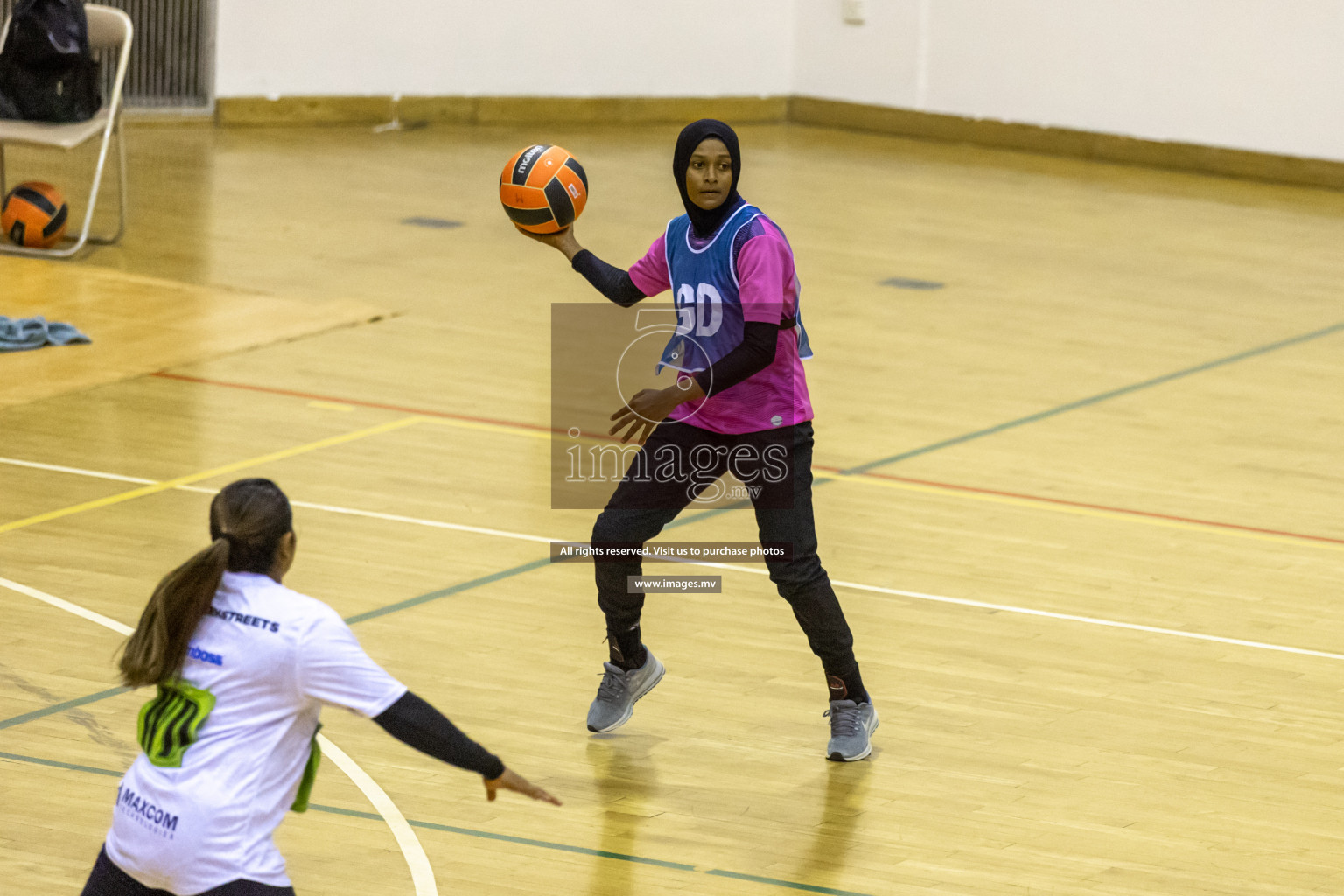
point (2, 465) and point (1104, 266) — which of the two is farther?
point (1104, 266)

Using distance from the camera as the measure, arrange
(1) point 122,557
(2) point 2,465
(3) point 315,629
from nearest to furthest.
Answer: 1. (3) point 315,629
2. (1) point 122,557
3. (2) point 2,465

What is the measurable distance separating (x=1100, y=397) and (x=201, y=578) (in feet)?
22.8

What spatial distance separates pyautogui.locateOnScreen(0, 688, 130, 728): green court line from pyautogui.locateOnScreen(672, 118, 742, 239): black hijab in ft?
6.51

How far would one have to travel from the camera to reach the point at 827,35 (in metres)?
18.6

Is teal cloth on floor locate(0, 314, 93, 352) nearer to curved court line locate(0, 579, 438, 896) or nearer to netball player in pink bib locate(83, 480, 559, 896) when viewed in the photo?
curved court line locate(0, 579, 438, 896)

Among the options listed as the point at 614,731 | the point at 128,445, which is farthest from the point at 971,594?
the point at 128,445

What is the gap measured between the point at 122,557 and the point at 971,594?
9.72ft

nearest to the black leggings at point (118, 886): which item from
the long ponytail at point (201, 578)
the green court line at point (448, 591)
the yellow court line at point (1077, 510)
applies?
the long ponytail at point (201, 578)

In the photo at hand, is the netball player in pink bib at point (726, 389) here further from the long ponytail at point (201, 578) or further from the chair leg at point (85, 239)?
the chair leg at point (85, 239)

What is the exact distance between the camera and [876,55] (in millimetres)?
18297

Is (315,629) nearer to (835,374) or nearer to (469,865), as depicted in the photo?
(469,865)

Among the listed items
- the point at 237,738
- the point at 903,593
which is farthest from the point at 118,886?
the point at 903,593

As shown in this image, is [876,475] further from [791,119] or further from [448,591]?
[791,119]

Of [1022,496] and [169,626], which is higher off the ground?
[169,626]
